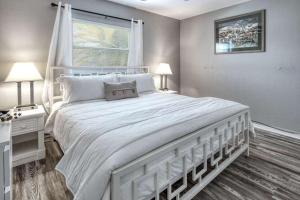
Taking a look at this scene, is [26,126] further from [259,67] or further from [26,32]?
[259,67]

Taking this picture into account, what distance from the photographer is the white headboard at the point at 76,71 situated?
109 inches

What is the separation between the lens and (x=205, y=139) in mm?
1688

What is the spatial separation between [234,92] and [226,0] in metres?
1.77

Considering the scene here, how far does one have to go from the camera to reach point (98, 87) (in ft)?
8.74

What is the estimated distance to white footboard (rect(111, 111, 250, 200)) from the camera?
1.11 metres

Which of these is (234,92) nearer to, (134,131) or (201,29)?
(201,29)

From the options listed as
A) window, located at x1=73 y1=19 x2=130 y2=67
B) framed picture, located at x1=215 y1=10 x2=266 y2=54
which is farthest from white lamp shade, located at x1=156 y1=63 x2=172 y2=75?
framed picture, located at x1=215 y1=10 x2=266 y2=54

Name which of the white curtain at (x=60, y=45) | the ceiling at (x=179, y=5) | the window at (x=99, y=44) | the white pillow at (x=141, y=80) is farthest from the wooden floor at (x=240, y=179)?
the ceiling at (x=179, y=5)

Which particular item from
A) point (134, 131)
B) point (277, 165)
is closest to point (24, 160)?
point (134, 131)

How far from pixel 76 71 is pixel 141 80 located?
1.11 meters

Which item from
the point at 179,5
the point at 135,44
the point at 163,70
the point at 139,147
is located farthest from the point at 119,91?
the point at 179,5

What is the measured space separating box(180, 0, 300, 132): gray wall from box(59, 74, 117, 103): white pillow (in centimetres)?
259

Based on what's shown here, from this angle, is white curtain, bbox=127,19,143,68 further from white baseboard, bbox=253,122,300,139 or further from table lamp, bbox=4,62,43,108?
white baseboard, bbox=253,122,300,139

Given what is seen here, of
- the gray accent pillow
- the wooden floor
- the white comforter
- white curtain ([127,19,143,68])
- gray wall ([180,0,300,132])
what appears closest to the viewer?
the white comforter
